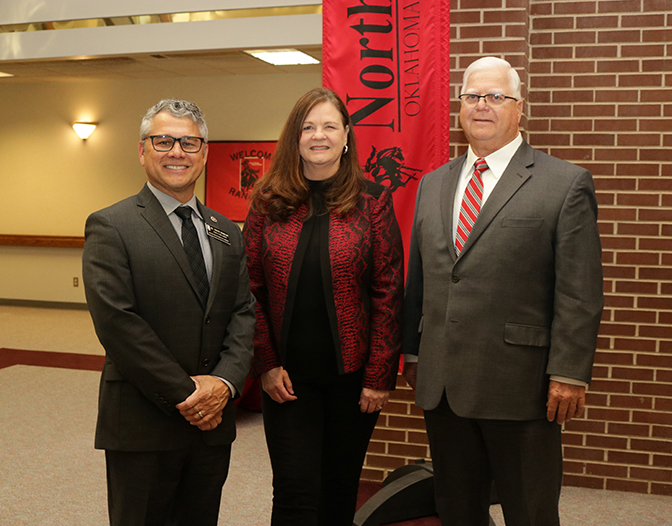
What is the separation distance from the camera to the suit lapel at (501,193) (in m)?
1.98

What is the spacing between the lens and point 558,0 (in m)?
3.33

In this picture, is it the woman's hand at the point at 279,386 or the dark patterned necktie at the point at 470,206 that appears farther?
the woman's hand at the point at 279,386

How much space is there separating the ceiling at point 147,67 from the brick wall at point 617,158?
13.5ft

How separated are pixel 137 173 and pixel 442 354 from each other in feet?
26.7

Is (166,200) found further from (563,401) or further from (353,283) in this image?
(563,401)

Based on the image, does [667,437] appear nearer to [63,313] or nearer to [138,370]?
[138,370]

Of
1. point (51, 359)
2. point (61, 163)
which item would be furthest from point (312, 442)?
point (61, 163)

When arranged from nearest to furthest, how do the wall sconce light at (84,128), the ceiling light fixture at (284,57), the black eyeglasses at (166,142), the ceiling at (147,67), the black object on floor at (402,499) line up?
the black eyeglasses at (166,142) → the black object on floor at (402,499) → the ceiling light fixture at (284,57) → the ceiling at (147,67) → the wall sconce light at (84,128)

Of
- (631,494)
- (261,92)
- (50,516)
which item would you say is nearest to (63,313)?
(261,92)

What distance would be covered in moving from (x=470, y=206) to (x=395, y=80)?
4.62 feet

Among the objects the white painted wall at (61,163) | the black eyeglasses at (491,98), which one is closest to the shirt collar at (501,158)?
the black eyeglasses at (491,98)

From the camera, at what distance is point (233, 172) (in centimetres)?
877

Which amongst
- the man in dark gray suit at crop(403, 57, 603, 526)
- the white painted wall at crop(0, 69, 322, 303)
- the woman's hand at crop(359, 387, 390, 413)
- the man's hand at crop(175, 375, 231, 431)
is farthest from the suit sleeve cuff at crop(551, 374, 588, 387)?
the white painted wall at crop(0, 69, 322, 303)

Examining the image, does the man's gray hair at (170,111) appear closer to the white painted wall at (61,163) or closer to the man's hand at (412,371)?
the man's hand at (412,371)
